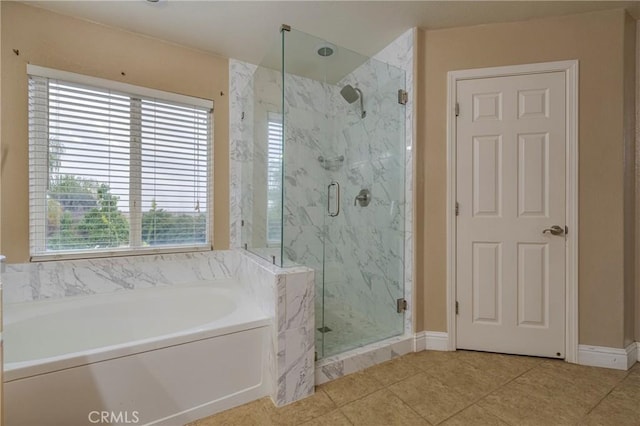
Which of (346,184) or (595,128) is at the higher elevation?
(595,128)

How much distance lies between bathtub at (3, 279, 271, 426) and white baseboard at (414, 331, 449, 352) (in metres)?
1.18

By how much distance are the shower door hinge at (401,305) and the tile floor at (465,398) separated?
378 mm

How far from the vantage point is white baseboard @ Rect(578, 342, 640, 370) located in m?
1.91

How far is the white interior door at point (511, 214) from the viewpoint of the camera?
204 cm

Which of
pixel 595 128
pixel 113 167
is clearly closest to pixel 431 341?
pixel 595 128

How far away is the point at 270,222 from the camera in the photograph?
6.84 ft

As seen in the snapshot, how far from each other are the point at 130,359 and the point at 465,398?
5.78 ft

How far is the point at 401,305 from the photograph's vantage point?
2.27 m

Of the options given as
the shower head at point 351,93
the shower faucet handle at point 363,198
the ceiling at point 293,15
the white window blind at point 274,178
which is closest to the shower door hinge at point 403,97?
the shower head at point 351,93

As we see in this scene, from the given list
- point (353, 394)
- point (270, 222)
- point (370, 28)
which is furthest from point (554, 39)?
point (353, 394)

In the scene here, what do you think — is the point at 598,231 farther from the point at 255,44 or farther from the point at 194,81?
the point at 194,81

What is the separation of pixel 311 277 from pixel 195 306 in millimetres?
1106

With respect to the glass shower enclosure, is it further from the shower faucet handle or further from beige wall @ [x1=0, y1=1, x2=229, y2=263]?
beige wall @ [x1=0, y1=1, x2=229, y2=263]

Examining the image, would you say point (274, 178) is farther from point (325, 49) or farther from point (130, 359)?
point (130, 359)
